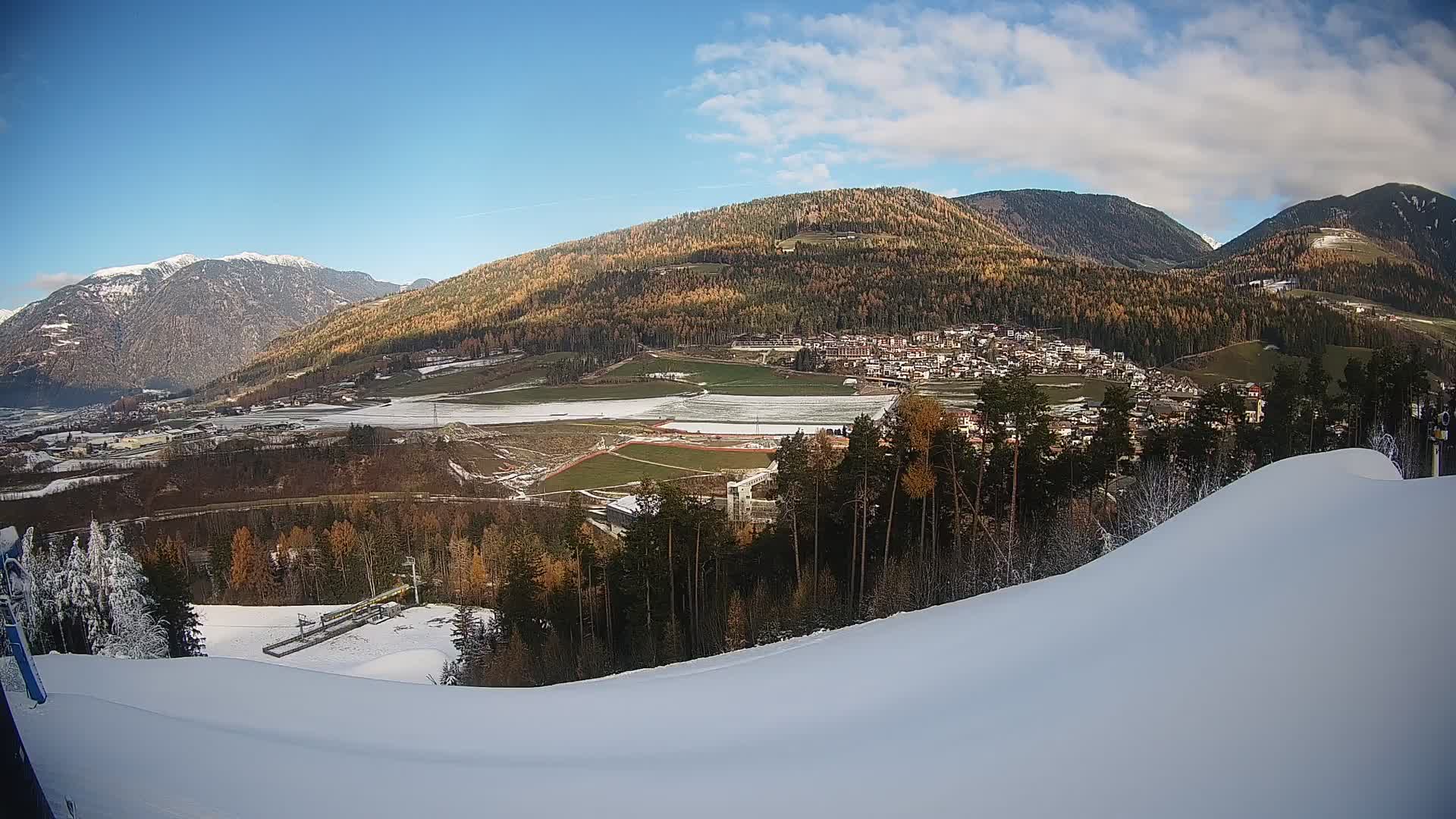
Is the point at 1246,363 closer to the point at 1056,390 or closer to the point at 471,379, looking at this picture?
the point at 1056,390

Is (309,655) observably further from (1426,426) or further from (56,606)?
(1426,426)

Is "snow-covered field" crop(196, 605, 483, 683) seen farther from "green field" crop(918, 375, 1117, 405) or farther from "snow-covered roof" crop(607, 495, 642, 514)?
"green field" crop(918, 375, 1117, 405)

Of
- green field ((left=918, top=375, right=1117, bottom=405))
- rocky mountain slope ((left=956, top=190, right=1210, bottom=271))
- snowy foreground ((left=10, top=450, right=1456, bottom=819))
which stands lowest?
snowy foreground ((left=10, top=450, right=1456, bottom=819))

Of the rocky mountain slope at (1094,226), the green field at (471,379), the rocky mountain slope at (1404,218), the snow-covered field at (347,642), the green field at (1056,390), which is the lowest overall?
the snow-covered field at (347,642)

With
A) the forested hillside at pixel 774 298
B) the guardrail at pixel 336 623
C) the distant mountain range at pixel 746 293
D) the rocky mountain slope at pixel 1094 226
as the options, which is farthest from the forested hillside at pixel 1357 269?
the rocky mountain slope at pixel 1094 226

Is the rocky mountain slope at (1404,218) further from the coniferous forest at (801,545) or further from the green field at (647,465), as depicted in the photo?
the green field at (647,465)

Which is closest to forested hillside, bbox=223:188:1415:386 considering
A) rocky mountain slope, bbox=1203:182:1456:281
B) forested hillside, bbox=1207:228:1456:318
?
forested hillside, bbox=1207:228:1456:318

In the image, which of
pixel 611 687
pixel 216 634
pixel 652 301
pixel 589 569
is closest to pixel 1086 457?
pixel 589 569
